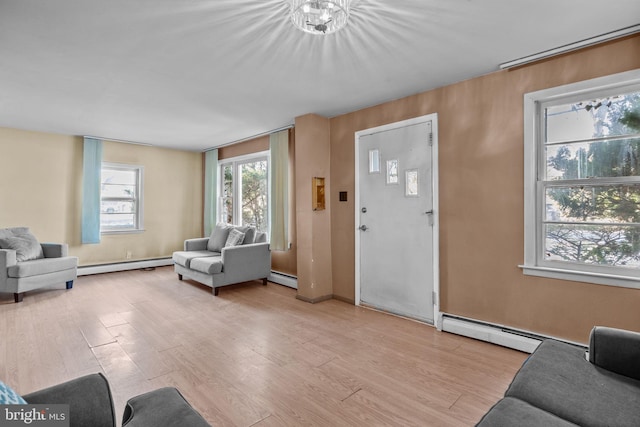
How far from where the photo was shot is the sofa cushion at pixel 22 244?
13.5 feet

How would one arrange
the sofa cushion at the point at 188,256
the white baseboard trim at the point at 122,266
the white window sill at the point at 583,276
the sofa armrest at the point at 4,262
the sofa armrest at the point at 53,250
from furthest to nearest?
the white baseboard trim at the point at 122,266 → the sofa cushion at the point at 188,256 → the sofa armrest at the point at 53,250 → the sofa armrest at the point at 4,262 → the white window sill at the point at 583,276

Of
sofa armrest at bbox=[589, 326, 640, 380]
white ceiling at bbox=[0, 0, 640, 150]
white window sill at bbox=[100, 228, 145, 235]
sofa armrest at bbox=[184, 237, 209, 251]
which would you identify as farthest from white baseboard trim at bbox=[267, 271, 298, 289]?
sofa armrest at bbox=[589, 326, 640, 380]

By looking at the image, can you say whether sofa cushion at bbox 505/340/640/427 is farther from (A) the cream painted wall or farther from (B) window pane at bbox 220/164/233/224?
(A) the cream painted wall

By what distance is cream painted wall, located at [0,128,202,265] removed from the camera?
15.7ft

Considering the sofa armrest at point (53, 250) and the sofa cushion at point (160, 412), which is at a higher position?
the sofa armrest at point (53, 250)

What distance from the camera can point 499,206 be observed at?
2.78 meters

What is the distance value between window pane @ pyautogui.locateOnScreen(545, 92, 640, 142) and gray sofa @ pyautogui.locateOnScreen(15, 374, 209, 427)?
10.2ft

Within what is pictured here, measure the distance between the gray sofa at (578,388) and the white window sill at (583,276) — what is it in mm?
1043

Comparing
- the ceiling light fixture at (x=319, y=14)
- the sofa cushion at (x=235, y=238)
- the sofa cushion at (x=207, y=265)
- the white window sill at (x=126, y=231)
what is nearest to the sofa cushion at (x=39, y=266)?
the white window sill at (x=126, y=231)

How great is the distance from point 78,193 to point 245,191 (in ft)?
9.07

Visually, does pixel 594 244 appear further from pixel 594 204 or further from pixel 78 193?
pixel 78 193

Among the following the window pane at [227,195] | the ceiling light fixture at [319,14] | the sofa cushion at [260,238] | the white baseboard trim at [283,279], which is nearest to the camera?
the ceiling light fixture at [319,14]

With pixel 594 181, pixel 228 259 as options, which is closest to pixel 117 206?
pixel 228 259

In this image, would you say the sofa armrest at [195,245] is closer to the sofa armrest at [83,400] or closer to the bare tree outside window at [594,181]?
the sofa armrest at [83,400]
